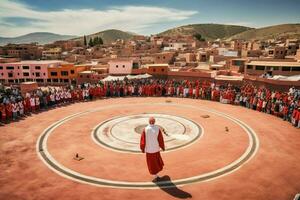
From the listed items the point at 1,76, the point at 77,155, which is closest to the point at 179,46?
the point at 1,76

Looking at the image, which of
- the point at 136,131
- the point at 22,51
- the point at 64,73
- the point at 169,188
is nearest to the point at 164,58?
the point at 64,73

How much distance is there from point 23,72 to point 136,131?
55.7m

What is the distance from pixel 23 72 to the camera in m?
61.9

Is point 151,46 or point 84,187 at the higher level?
point 151,46

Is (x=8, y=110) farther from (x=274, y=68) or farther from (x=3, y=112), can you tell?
(x=274, y=68)

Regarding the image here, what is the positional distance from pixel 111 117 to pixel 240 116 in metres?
10.5

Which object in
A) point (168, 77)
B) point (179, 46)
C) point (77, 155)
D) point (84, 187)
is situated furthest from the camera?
point (179, 46)

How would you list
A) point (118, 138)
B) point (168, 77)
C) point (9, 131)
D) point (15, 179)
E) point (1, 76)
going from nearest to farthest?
point (15, 179) → point (118, 138) → point (9, 131) → point (168, 77) → point (1, 76)

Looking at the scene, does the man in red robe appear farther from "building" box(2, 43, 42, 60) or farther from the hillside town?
"building" box(2, 43, 42, 60)

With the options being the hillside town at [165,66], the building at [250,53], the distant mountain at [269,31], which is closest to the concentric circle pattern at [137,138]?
the hillside town at [165,66]

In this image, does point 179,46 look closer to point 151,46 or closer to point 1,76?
point 151,46

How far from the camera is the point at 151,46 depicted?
3831 inches

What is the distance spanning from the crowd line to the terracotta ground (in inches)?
63.3

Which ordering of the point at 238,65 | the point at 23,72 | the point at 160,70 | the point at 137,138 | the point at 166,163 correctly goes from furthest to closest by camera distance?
the point at 23,72, the point at 238,65, the point at 160,70, the point at 137,138, the point at 166,163
